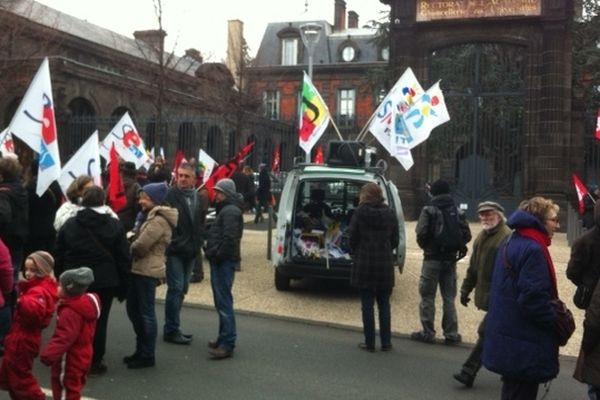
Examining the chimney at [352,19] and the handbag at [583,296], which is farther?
the chimney at [352,19]

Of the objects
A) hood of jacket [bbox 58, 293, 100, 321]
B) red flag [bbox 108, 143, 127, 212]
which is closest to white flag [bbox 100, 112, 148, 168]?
red flag [bbox 108, 143, 127, 212]

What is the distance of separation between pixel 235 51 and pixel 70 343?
31448 mm

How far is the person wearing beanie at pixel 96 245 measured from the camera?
5.58m

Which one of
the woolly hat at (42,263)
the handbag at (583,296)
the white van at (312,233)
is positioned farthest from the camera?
the white van at (312,233)

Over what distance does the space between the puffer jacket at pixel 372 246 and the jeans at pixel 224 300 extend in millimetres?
1326

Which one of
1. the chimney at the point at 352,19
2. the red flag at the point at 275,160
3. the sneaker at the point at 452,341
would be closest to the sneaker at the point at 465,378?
the sneaker at the point at 452,341

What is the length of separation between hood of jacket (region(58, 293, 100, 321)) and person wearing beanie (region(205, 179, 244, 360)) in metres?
1.73

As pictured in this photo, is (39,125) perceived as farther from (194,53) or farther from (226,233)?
(194,53)

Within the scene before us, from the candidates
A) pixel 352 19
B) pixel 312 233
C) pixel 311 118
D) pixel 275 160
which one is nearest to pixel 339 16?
pixel 352 19

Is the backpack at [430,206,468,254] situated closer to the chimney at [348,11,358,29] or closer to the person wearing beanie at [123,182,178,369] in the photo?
the person wearing beanie at [123,182,178,369]

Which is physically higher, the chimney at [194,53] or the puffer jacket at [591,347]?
the chimney at [194,53]

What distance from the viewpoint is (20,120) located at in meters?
7.48

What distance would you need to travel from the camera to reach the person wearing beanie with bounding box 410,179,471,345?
7.38 metres

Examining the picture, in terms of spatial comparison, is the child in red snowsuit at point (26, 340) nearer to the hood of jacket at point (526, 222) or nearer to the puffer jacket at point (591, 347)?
the hood of jacket at point (526, 222)
